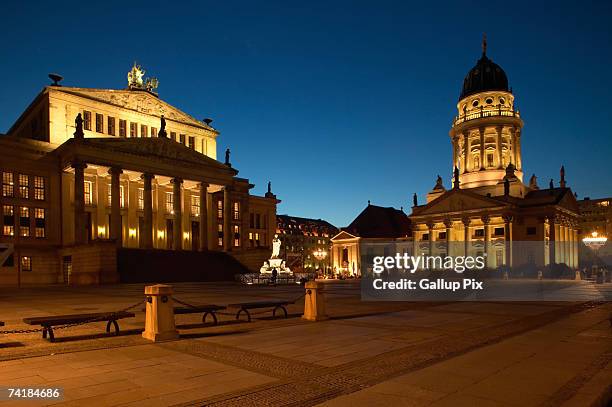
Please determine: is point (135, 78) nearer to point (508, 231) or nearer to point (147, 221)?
point (147, 221)

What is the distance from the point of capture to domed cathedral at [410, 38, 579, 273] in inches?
3388

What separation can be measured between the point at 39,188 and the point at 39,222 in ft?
12.3

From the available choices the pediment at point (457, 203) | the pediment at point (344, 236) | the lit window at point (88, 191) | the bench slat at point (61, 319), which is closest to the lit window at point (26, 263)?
the lit window at point (88, 191)

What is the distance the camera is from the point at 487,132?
98.5 meters

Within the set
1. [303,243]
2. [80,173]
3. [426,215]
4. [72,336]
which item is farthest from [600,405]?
[303,243]

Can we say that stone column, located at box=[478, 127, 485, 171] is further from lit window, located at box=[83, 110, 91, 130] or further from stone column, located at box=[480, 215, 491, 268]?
lit window, located at box=[83, 110, 91, 130]

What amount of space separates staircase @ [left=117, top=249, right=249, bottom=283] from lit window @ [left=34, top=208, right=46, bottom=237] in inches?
414

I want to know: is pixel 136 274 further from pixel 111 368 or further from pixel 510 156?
pixel 510 156

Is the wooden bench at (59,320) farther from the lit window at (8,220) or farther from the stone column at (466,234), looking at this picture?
the stone column at (466,234)

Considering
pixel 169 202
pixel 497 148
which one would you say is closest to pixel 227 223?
pixel 169 202

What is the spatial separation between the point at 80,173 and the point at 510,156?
8051 centimetres

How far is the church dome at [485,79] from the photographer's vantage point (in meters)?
100

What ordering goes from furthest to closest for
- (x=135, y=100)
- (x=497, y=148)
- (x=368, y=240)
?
1. (x=368, y=240)
2. (x=497, y=148)
3. (x=135, y=100)

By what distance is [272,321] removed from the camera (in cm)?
1753
